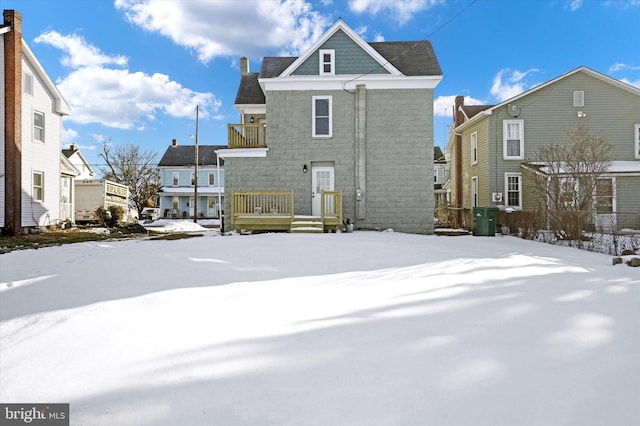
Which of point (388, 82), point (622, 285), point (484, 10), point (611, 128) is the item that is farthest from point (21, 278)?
point (611, 128)

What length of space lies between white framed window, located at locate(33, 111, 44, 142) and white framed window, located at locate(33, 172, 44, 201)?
1608 millimetres

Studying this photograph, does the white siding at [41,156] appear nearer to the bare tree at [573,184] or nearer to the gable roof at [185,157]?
the bare tree at [573,184]

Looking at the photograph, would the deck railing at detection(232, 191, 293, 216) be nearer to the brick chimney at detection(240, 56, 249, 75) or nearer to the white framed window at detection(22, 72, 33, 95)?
the brick chimney at detection(240, 56, 249, 75)

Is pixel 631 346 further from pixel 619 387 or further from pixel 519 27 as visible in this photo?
pixel 519 27

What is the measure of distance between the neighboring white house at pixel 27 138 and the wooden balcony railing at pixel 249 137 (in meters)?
8.65

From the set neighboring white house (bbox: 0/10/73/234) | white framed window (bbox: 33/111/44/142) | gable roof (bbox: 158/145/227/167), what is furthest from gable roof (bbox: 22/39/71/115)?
gable roof (bbox: 158/145/227/167)

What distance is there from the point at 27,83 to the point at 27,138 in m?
2.44

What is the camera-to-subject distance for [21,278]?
5.98 m

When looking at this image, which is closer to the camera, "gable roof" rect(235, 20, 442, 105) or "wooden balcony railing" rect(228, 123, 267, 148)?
"gable roof" rect(235, 20, 442, 105)

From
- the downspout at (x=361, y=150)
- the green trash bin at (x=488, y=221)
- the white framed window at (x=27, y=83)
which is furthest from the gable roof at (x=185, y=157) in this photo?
the green trash bin at (x=488, y=221)

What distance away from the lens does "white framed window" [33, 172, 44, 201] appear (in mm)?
16891

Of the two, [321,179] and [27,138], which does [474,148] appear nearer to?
[321,179]

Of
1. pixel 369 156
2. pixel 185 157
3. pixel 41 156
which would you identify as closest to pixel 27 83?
pixel 41 156

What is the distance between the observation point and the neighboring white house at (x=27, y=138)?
14938 mm
